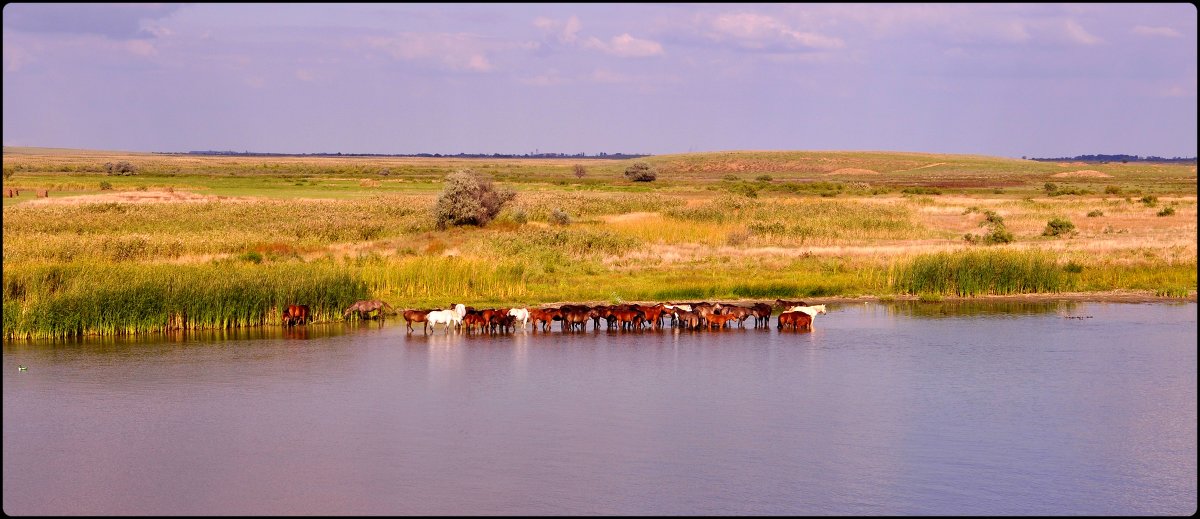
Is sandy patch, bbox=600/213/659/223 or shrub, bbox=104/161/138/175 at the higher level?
shrub, bbox=104/161/138/175

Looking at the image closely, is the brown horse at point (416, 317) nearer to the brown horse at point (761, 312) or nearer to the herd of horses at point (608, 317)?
the herd of horses at point (608, 317)

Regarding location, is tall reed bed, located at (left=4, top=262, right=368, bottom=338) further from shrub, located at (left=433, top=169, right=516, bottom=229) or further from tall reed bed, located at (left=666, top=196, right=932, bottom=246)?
tall reed bed, located at (left=666, top=196, right=932, bottom=246)

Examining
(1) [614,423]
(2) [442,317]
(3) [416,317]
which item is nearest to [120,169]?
(3) [416,317]

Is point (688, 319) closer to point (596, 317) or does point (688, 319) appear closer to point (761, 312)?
point (761, 312)

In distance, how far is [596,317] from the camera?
79.8 feet

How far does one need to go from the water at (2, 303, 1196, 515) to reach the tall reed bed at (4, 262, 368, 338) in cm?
95

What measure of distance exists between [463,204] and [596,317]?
2028 cm

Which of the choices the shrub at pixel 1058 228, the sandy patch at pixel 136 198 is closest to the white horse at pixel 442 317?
the shrub at pixel 1058 228

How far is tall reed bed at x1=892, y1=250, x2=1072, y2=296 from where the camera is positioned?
96.2ft

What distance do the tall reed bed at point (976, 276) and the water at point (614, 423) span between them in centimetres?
598

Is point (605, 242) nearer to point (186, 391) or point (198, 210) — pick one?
point (186, 391)

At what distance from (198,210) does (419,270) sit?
1133 inches

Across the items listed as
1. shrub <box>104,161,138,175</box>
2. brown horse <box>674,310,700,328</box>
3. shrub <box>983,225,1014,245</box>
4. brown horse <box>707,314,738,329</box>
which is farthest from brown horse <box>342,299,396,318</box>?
shrub <box>104,161,138,175</box>

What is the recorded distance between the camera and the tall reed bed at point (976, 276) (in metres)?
29.3
